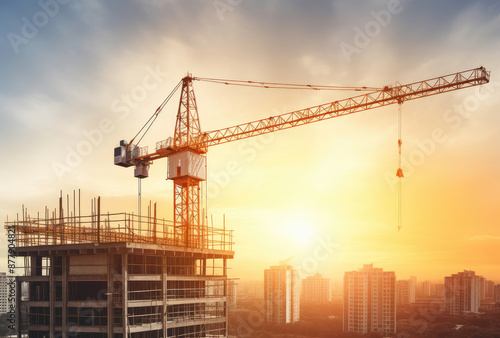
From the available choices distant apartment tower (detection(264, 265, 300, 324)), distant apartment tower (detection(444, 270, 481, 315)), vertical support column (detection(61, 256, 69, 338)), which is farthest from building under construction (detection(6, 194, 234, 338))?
distant apartment tower (detection(444, 270, 481, 315))

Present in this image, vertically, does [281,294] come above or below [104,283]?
below

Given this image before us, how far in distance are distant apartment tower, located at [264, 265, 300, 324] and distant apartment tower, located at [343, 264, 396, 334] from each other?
25.8 metres

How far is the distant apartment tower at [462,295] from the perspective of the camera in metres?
166

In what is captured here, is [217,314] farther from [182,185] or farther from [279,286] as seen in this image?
[279,286]

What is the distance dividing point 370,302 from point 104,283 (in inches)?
4630

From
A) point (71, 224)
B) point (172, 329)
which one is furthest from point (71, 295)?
point (172, 329)

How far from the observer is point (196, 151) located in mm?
65938

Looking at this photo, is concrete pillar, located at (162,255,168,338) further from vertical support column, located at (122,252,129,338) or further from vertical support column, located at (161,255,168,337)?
vertical support column, located at (122,252,129,338)

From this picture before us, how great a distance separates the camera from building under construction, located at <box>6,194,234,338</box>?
101 ft

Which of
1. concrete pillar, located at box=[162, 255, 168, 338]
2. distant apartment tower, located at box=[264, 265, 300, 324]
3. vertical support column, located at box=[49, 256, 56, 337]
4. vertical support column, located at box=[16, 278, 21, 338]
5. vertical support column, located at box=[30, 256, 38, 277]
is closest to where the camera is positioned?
vertical support column, located at box=[49, 256, 56, 337]

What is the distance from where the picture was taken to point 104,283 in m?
32.0

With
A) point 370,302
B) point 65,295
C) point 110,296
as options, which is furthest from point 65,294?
point 370,302

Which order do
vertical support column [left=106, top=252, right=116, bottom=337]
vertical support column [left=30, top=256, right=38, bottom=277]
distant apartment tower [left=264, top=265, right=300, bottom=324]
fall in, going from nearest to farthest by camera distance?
vertical support column [left=106, top=252, right=116, bottom=337]
vertical support column [left=30, top=256, right=38, bottom=277]
distant apartment tower [left=264, top=265, right=300, bottom=324]

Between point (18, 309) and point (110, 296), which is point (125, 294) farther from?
point (18, 309)
